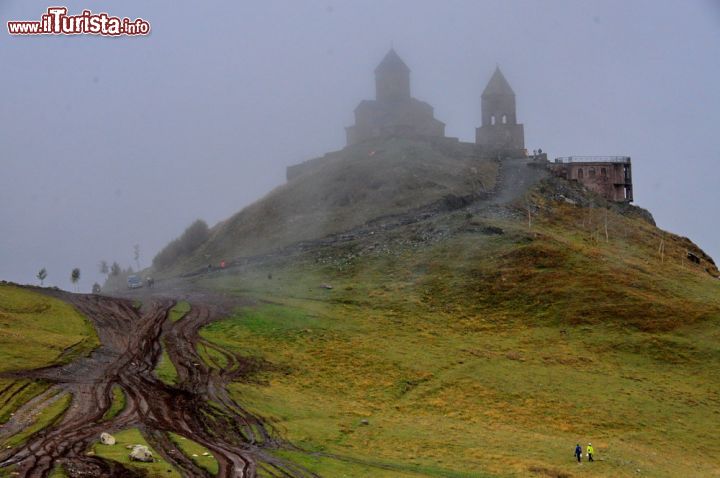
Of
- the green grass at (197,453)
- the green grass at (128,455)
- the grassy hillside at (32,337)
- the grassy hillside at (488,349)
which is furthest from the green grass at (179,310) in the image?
the green grass at (128,455)

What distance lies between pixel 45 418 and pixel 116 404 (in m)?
4.79

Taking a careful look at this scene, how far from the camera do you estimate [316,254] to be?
96938 millimetres

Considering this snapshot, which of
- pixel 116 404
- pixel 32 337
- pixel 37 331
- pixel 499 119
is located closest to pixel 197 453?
pixel 116 404

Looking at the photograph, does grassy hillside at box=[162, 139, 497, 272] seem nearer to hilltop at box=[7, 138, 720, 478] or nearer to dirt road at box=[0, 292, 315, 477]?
hilltop at box=[7, 138, 720, 478]

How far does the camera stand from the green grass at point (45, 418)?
36.6m

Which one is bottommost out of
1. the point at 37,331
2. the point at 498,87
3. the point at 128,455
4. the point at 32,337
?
the point at 128,455

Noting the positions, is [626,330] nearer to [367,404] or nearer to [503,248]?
[503,248]

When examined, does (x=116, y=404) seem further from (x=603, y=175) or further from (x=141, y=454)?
(x=603, y=175)

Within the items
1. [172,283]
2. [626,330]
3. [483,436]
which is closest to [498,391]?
[483,436]

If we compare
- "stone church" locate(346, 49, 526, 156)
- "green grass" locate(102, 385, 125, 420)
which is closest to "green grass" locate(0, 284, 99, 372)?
"green grass" locate(102, 385, 125, 420)

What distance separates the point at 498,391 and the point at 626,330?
18250mm

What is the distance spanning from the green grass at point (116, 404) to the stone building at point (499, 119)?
10106 cm

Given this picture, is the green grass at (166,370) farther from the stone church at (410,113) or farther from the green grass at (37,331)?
the stone church at (410,113)

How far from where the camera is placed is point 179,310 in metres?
73.2
